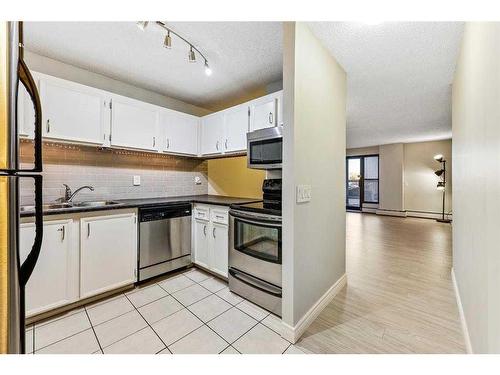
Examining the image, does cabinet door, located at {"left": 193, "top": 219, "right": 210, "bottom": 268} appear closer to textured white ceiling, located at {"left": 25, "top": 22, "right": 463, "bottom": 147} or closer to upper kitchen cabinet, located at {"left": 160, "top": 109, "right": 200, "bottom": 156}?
upper kitchen cabinet, located at {"left": 160, "top": 109, "right": 200, "bottom": 156}

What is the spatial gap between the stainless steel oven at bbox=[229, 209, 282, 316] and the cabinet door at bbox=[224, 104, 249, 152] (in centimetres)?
94

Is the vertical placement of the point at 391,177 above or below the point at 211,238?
above

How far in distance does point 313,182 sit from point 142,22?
178 centimetres

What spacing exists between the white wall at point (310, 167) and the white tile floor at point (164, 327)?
0.33 meters

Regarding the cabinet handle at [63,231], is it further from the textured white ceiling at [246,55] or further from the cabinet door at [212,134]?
the cabinet door at [212,134]

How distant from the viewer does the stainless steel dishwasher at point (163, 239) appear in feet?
7.58

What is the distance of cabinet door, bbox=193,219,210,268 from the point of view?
2.60 meters

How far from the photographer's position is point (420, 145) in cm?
649

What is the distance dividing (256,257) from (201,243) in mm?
958

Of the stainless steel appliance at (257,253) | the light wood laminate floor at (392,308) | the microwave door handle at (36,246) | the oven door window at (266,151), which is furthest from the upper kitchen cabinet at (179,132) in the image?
the light wood laminate floor at (392,308)

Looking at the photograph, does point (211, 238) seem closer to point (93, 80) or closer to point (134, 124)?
point (134, 124)

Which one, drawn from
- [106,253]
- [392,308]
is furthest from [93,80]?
[392,308]

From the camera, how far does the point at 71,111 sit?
213 cm
